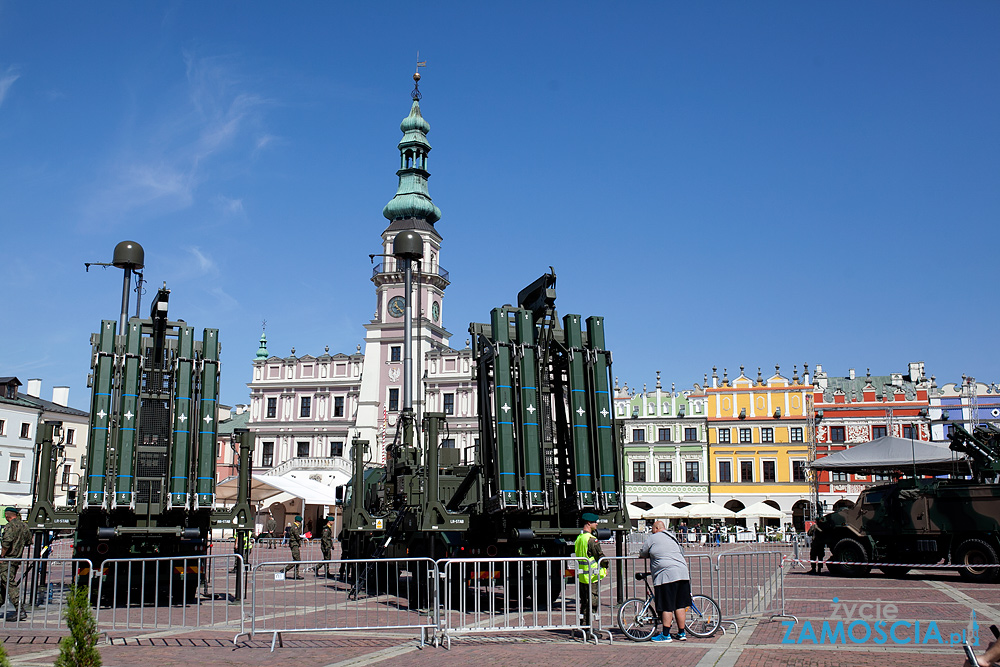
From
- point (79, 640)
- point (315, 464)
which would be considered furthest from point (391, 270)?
point (79, 640)

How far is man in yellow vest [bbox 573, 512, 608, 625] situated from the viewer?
11.3 m

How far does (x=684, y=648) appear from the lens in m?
10.3

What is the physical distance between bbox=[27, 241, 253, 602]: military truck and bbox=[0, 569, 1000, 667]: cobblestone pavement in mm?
2669

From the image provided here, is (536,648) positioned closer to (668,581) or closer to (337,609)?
(668,581)

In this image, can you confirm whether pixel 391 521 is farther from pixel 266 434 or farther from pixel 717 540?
pixel 266 434

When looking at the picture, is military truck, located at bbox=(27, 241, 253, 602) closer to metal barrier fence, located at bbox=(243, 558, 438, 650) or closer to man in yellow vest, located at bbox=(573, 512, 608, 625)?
metal barrier fence, located at bbox=(243, 558, 438, 650)

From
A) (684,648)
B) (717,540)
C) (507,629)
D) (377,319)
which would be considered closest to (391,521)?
(507,629)

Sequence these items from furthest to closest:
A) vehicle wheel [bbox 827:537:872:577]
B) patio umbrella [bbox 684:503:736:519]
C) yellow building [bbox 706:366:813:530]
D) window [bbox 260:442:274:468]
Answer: window [bbox 260:442:274:468] < yellow building [bbox 706:366:813:530] < patio umbrella [bbox 684:503:736:519] < vehicle wheel [bbox 827:537:872:577]

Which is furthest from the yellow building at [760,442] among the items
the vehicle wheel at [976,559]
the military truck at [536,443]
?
the military truck at [536,443]

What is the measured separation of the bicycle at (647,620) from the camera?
36.4 ft

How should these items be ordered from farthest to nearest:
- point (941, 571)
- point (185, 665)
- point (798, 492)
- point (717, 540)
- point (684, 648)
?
point (798, 492)
point (717, 540)
point (941, 571)
point (684, 648)
point (185, 665)

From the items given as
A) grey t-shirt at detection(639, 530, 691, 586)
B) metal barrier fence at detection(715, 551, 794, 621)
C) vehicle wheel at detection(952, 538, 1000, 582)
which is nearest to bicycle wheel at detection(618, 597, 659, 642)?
grey t-shirt at detection(639, 530, 691, 586)

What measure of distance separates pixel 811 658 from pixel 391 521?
11228 millimetres

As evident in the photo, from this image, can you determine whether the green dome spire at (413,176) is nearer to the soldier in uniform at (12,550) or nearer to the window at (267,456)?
the window at (267,456)
